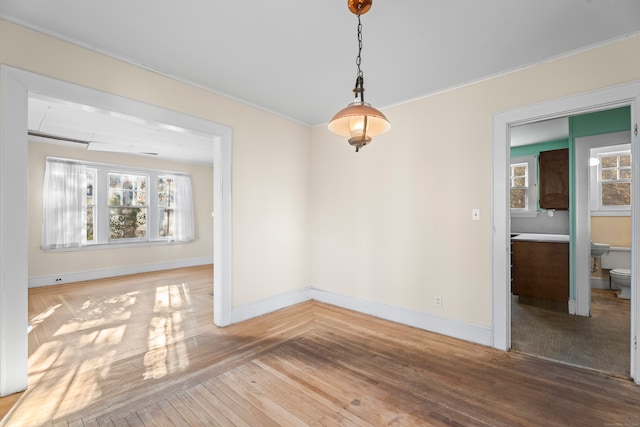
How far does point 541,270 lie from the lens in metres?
4.21

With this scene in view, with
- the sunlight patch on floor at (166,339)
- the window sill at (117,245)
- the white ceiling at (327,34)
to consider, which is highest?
the white ceiling at (327,34)

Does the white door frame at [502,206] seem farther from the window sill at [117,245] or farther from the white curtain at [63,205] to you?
the white curtain at [63,205]

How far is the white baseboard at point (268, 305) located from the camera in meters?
3.57

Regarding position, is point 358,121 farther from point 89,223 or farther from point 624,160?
point 89,223

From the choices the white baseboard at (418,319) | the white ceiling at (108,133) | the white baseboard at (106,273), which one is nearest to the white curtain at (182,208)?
the white baseboard at (106,273)

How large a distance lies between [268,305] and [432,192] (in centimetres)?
257

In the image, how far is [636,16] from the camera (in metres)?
2.06

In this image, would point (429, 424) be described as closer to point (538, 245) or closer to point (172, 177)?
point (538, 245)

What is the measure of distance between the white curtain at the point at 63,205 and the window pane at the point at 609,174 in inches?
389

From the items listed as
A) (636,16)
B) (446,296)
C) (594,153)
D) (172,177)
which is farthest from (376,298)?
(172,177)

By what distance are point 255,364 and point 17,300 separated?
1846mm

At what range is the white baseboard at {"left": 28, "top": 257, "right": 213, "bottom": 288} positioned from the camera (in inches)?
210

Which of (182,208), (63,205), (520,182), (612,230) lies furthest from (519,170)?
(63,205)

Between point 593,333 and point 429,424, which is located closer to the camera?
point 429,424
